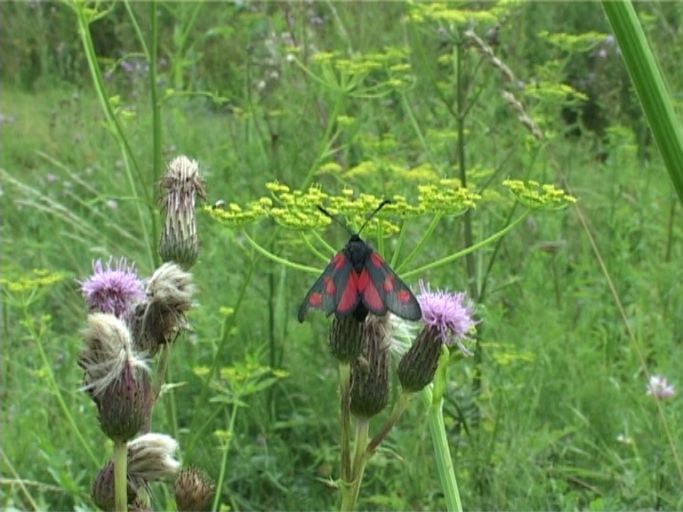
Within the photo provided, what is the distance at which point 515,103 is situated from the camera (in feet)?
7.03

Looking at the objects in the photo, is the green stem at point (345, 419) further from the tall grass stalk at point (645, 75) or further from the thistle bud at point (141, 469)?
the tall grass stalk at point (645, 75)

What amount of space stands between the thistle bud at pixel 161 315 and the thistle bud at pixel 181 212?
0.70 ft

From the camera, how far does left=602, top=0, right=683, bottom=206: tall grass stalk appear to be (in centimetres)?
46

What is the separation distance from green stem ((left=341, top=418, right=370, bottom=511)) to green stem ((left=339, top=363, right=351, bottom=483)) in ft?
0.04

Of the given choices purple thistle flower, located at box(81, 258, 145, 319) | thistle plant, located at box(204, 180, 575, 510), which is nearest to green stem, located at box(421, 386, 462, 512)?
thistle plant, located at box(204, 180, 575, 510)

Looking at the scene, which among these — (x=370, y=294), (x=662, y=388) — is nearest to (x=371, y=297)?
(x=370, y=294)

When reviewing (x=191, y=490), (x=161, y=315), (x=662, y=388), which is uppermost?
(x=161, y=315)

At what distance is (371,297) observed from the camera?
1.15m

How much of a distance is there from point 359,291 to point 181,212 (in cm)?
42

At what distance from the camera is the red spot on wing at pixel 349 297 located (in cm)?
115

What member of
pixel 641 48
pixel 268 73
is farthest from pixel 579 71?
pixel 641 48

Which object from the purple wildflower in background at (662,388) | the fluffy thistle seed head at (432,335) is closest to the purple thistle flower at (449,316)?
the fluffy thistle seed head at (432,335)

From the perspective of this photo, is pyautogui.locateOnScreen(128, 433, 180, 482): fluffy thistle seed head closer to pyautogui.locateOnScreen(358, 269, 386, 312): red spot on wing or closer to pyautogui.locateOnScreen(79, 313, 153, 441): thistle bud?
pyautogui.locateOnScreen(79, 313, 153, 441): thistle bud

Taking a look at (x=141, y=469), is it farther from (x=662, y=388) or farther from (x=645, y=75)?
(x=662, y=388)
